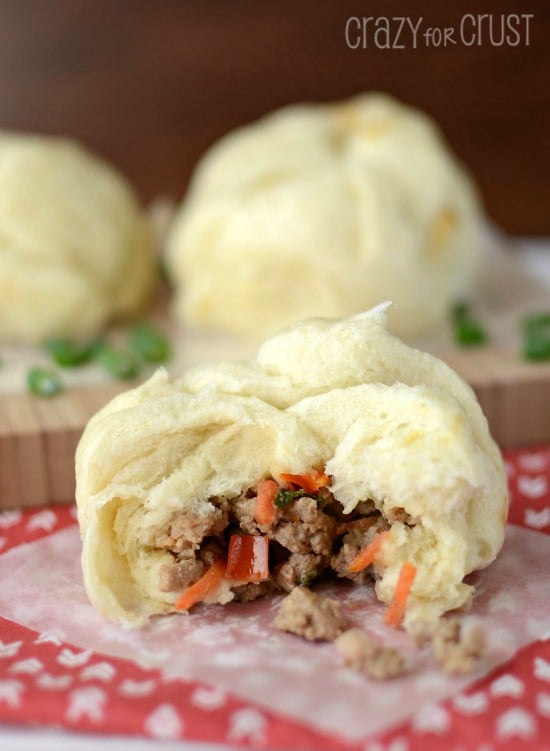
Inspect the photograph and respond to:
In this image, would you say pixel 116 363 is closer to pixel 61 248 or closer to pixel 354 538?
pixel 61 248

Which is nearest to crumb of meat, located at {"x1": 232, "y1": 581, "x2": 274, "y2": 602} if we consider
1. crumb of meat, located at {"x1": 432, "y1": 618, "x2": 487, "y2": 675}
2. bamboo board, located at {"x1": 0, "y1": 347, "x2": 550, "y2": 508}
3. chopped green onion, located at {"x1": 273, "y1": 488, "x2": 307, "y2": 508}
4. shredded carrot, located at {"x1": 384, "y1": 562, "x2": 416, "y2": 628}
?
chopped green onion, located at {"x1": 273, "y1": 488, "x2": 307, "y2": 508}

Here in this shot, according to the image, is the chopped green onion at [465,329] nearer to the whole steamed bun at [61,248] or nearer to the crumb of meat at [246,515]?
the whole steamed bun at [61,248]

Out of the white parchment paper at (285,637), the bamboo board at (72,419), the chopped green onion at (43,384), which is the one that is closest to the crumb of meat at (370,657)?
the white parchment paper at (285,637)

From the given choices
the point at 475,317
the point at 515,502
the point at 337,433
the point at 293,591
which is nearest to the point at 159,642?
the point at 293,591

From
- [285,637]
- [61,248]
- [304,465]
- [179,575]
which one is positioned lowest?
[285,637]

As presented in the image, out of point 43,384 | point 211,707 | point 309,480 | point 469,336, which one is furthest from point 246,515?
point 469,336

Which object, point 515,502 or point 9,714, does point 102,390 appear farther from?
point 9,714
